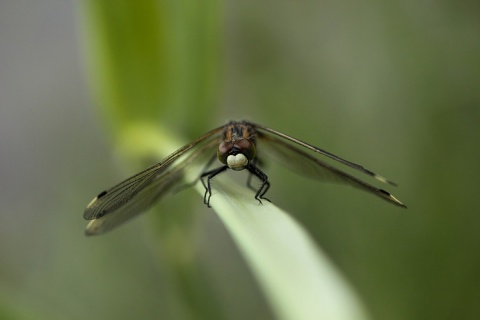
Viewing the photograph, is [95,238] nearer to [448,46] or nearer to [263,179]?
[263,179]

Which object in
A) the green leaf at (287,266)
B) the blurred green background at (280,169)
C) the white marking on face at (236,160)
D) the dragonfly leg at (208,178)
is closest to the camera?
the green leaf at (287,266)

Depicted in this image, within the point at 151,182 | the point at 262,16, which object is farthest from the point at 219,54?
the point at 262,16

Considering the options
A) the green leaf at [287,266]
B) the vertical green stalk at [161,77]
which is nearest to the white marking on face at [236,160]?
the vertical green stalk at [161,77]

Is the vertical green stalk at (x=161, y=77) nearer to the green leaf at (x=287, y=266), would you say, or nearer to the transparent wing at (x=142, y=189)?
the transparent wing at (x=142, y=189)

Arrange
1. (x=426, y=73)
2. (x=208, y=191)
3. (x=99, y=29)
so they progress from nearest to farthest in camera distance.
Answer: (x=208, y=191)
(x=99, y=29)
(x=426, y=73)

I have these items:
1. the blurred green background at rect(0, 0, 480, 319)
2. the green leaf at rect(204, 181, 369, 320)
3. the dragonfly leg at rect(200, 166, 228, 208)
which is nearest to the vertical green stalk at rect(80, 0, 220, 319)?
the blurred green background at rect(0, 0, 480, 319)

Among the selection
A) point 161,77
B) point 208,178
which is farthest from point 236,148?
point 161,77
